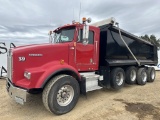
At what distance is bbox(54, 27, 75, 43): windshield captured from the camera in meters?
5.54

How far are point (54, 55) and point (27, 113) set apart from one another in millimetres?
1826

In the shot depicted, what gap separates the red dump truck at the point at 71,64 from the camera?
4.39 meters

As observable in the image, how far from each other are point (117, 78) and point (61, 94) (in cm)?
331

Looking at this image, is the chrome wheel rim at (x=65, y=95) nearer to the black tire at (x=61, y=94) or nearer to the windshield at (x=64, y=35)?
the black tire at (x=61, y=94)

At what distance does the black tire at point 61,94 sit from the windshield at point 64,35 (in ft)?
4.75

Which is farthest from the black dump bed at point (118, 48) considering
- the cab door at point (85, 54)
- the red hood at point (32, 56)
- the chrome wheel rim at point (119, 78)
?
the red hood at point (32, 56)

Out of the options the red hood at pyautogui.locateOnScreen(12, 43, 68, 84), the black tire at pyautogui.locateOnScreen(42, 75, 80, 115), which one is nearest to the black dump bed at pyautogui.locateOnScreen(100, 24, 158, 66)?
the black tire at pyautogui.locateOnScreen(42, 75, 80, 115)

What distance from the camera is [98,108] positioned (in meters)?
5.09

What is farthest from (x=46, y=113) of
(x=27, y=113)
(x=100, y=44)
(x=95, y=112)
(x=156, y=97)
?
(x=156, y=97)

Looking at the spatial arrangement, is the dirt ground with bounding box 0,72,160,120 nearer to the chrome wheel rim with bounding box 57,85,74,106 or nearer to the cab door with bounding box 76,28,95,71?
the chrome wheel rim with bounding box 57,85,74,106

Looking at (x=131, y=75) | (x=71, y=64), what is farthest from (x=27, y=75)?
(x=131, y=75)

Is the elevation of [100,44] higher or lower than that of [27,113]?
higher

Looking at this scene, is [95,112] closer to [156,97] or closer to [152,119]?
[152,119]

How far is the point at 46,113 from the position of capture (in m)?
4.74
